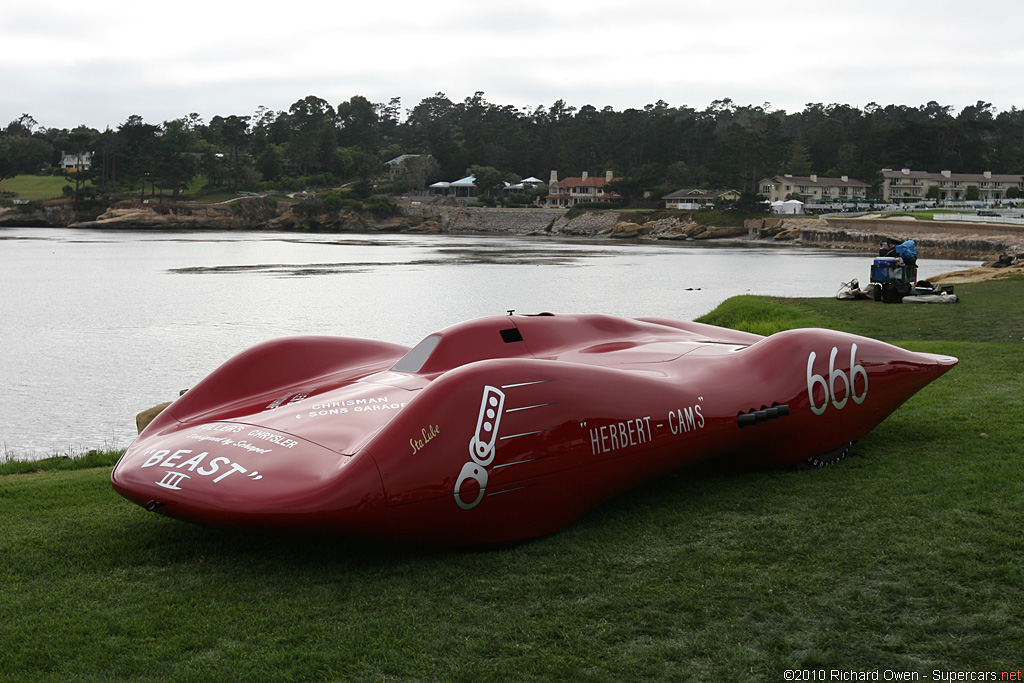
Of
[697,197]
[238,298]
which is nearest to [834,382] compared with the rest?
[238,298]

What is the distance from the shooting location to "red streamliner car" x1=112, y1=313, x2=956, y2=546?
5.50 metres

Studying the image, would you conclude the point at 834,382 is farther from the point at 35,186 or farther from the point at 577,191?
the point at 35,186

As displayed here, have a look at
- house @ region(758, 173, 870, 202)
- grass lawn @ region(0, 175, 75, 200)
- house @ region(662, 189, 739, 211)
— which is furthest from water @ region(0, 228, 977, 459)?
grass lawn @ region(0, 175, 75, 200)

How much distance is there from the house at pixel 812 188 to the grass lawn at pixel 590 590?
106940 millimetres

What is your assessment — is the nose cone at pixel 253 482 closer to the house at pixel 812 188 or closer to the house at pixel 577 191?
the house at pixel 812 188

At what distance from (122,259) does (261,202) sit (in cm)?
6370

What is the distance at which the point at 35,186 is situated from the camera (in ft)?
427

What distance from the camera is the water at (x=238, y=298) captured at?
1669 centimetres

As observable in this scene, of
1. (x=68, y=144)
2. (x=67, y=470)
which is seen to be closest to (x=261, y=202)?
(x=68, y=144)

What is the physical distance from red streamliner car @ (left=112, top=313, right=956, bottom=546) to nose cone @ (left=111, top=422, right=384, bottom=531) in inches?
0.5

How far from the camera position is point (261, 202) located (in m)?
121

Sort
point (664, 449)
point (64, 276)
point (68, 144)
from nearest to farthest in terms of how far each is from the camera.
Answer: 1. point (664, 449)
2. point (64, 276)
3. point (68, 144)

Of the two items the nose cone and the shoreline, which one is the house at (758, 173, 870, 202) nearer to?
the shoreline

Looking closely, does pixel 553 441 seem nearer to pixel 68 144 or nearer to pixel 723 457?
pixel 723 457
